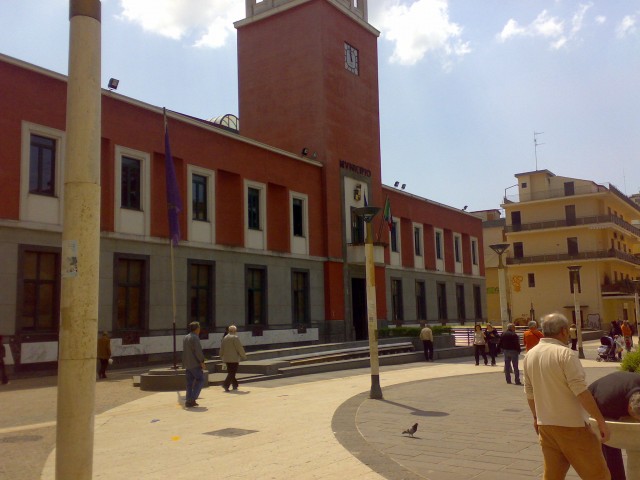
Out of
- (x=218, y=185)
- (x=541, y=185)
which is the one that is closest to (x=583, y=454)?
(x=218, y=185)

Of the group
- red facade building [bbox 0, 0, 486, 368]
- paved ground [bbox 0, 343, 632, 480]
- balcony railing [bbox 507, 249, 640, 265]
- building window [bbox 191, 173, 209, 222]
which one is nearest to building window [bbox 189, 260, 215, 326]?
red facade building [bbox 0, 0, 486, 368]

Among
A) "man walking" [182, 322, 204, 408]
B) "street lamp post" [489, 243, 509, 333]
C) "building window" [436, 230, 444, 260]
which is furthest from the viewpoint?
"building window" [436, 230, 444, 260]

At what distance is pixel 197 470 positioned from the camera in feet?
25.2

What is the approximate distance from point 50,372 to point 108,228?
547cm

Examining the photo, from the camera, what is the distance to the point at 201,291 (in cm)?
2675

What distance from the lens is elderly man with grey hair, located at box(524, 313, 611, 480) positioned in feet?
16.4

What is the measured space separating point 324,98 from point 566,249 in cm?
3883

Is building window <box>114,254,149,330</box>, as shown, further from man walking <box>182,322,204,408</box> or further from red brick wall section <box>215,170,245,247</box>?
man walking <box>182,322,204,408</box>

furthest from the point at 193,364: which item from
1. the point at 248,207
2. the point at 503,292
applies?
the point at 248,207

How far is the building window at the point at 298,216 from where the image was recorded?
1291 inches

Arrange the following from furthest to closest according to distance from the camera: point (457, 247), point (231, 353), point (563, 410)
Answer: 1. point (457, 247)
2. point (231, 353)
3. point (563, 410)

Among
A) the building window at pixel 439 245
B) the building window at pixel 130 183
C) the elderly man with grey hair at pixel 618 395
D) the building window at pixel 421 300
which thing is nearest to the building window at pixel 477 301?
the building window at pixel 439 245

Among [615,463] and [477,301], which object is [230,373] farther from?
[477,301]

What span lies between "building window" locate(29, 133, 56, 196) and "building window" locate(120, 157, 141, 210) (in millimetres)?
2845
